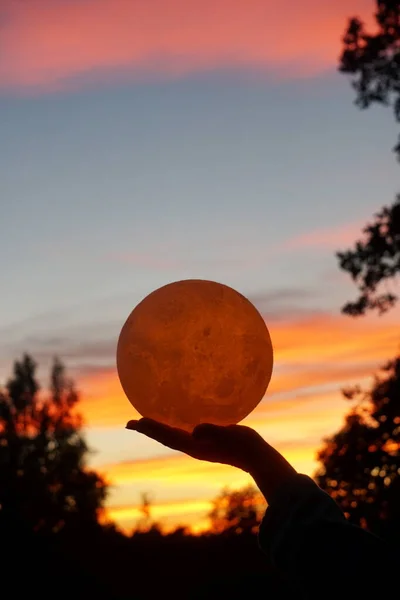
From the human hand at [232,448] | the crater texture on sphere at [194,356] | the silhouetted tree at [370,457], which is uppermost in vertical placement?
the silhouetted tree at [370,457]

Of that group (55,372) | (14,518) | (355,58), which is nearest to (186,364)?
(14,518)

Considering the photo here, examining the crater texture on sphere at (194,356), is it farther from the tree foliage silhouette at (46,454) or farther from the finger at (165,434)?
the tree foliage silhouette at (46,454)

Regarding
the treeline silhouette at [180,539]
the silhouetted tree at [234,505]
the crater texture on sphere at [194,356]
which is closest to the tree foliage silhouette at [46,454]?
the treeline silhouette at [180,539]

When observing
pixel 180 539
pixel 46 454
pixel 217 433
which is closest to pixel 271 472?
pixel 217 433

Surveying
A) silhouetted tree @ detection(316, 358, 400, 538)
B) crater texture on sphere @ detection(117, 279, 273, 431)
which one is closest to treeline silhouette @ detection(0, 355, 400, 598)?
silhouetted tree @ detection(316, 358, 400, 538)

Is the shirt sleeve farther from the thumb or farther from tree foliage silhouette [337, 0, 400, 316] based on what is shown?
tree foliage silhouette [337, 0, 400, 316]

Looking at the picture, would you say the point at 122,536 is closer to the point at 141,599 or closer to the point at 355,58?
the point at 141,599
